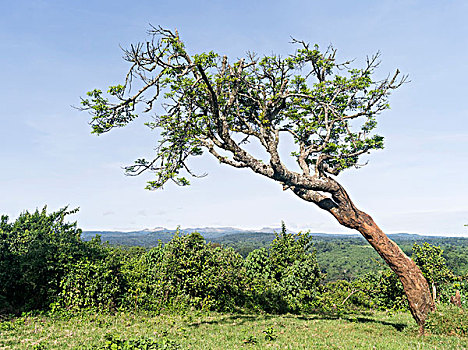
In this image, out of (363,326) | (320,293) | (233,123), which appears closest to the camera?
(363,326)

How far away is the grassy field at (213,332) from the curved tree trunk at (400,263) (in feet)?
2.70

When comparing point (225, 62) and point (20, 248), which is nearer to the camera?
point (225, 62)

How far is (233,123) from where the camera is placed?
41.6 feet

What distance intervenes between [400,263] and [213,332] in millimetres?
6351

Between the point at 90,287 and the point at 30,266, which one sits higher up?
the point at 30,266

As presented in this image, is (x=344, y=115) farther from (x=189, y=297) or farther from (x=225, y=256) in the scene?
(x=189, y=297)

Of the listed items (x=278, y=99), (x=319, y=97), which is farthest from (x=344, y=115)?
(x=278, y=99)

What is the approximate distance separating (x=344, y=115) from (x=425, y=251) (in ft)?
26.4

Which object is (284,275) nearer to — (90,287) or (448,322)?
(448,322)

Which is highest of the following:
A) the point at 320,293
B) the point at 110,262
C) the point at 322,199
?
the point at 322,199

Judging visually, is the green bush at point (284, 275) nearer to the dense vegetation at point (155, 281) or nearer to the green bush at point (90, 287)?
the dense vegetation at point (155, 281)

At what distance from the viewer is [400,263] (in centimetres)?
1017

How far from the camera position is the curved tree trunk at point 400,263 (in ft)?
32.5

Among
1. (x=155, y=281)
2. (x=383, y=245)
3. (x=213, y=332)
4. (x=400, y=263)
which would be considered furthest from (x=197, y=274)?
(x=400, y=263)
